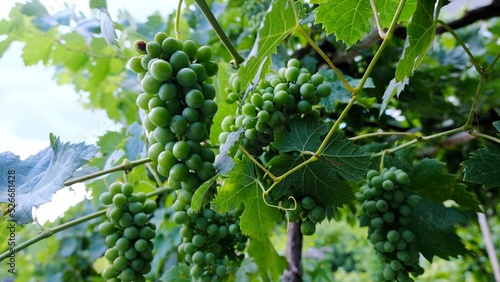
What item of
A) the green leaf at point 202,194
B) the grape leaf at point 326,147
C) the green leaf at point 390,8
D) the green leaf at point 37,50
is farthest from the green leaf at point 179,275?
the green leaf at point 37,50

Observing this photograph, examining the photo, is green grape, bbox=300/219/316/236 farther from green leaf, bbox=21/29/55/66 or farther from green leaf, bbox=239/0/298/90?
green leaf, bbox=21/29/55/66

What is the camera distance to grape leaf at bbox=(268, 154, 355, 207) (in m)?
0.68

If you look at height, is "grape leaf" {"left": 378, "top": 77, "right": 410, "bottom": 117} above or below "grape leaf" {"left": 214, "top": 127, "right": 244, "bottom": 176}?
below

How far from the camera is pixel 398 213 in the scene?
843mm

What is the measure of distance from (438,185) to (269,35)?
1.86ft

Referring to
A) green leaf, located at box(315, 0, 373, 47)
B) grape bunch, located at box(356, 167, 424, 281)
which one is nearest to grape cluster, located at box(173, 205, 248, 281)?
grape bunch, located at box(356, 167, 424, 281)

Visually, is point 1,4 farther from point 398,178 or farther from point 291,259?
point 398,178

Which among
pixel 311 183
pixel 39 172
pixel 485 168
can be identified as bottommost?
pixel 485 168

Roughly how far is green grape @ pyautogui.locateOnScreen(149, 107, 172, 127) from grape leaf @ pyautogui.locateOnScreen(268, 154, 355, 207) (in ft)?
0.58

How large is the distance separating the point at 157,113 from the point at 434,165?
631 millimetres

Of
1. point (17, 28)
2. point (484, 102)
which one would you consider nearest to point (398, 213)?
point (484, 102)

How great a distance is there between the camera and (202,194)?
644mm

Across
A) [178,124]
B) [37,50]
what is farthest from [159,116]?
[37,50]

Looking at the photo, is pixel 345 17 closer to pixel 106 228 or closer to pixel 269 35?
pixel 269 35
